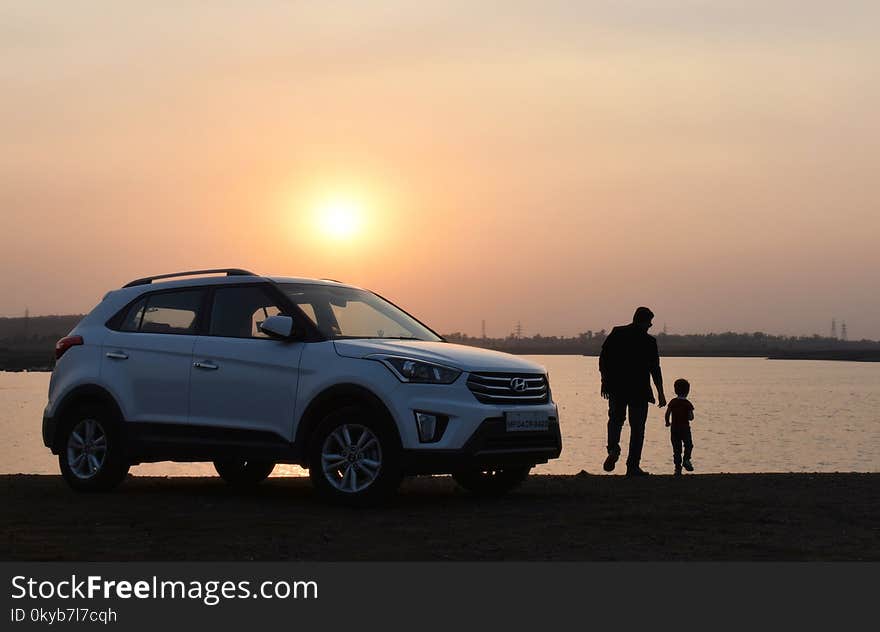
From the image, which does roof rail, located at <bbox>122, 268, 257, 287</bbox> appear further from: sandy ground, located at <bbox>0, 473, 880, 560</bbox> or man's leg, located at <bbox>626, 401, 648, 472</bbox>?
man's leg, located at <bbox>626, 401, 648, 472</bbox>

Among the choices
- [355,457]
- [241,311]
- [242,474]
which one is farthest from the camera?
[242,474]

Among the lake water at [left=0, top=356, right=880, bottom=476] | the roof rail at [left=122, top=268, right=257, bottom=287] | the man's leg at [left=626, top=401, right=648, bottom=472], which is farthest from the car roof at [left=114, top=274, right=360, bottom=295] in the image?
the lake water at [left=0, top=356, right=880, bottom=476]

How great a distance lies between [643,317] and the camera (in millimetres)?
14734

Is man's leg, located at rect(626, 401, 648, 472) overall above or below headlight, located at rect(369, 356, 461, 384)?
below

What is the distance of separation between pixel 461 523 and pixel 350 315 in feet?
8.81

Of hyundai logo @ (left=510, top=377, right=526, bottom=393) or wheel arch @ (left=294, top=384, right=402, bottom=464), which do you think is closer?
wheel arch @ (left=294, top=384, right=402, bottom=464)

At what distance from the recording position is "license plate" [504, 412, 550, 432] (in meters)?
10.5

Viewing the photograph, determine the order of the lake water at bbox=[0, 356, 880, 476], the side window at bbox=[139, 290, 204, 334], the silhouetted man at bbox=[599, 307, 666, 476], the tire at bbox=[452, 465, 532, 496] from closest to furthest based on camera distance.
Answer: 1. the side window at bbox=[139, 290, 204, 334]
2. the tire at bbox=[452, 465, 532, 496]
3. the silhouetted man at bbox=[599, 307, 666, 476]
4. the lake water at bbox=[0, 356, 880, 476]

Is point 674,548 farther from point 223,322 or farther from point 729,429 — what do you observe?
point 729,429

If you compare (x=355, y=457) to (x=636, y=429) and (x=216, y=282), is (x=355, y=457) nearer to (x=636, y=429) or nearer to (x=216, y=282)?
(x=216, y=282)

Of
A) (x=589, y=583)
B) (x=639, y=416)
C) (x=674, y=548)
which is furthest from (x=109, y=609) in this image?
(x=639, y=416)

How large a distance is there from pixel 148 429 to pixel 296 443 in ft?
6.06

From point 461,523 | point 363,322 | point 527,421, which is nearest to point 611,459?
point 527,421

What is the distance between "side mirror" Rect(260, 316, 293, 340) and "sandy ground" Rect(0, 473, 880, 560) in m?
1.56
